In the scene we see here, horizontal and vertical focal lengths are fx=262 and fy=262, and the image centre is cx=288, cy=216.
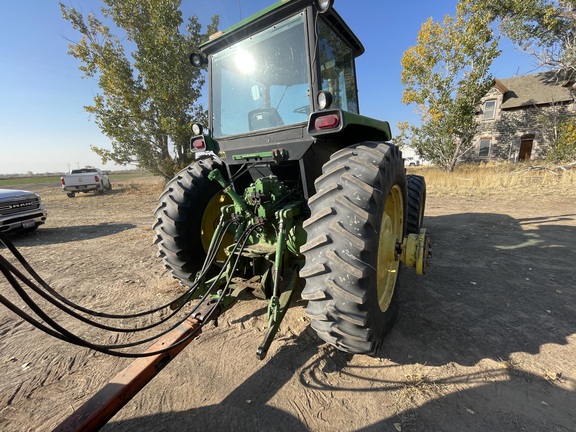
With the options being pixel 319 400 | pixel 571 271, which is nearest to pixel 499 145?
pixel 571 271

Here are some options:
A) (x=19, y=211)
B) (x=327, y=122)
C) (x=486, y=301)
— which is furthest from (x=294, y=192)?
(x=19, y=211)

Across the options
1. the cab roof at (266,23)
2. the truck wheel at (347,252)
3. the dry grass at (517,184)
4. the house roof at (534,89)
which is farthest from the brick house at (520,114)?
the truck wheel at (347,252)

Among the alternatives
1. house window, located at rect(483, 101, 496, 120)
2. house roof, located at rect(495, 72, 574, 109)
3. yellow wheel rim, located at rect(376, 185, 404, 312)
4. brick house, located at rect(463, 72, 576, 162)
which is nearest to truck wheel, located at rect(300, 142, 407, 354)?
yellow wheel rim, located at rect(376, 185, 404, 312)

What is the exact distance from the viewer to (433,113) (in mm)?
15680

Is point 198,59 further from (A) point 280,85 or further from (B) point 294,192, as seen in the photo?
(B) point 294,192

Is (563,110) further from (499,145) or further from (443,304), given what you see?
(443,304)

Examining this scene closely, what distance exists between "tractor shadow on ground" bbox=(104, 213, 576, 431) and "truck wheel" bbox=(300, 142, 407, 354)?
0.40m

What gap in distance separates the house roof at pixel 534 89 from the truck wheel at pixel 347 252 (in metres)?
25.7

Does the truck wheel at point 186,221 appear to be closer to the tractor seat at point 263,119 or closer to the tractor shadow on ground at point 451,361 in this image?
the tractor seat at point 263,119

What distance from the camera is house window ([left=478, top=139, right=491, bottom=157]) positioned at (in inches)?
863

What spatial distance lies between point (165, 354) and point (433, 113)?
18.3 metres

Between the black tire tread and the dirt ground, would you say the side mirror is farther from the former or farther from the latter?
the dirt ground

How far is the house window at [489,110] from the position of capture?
21359mm

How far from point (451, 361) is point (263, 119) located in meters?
2.67
